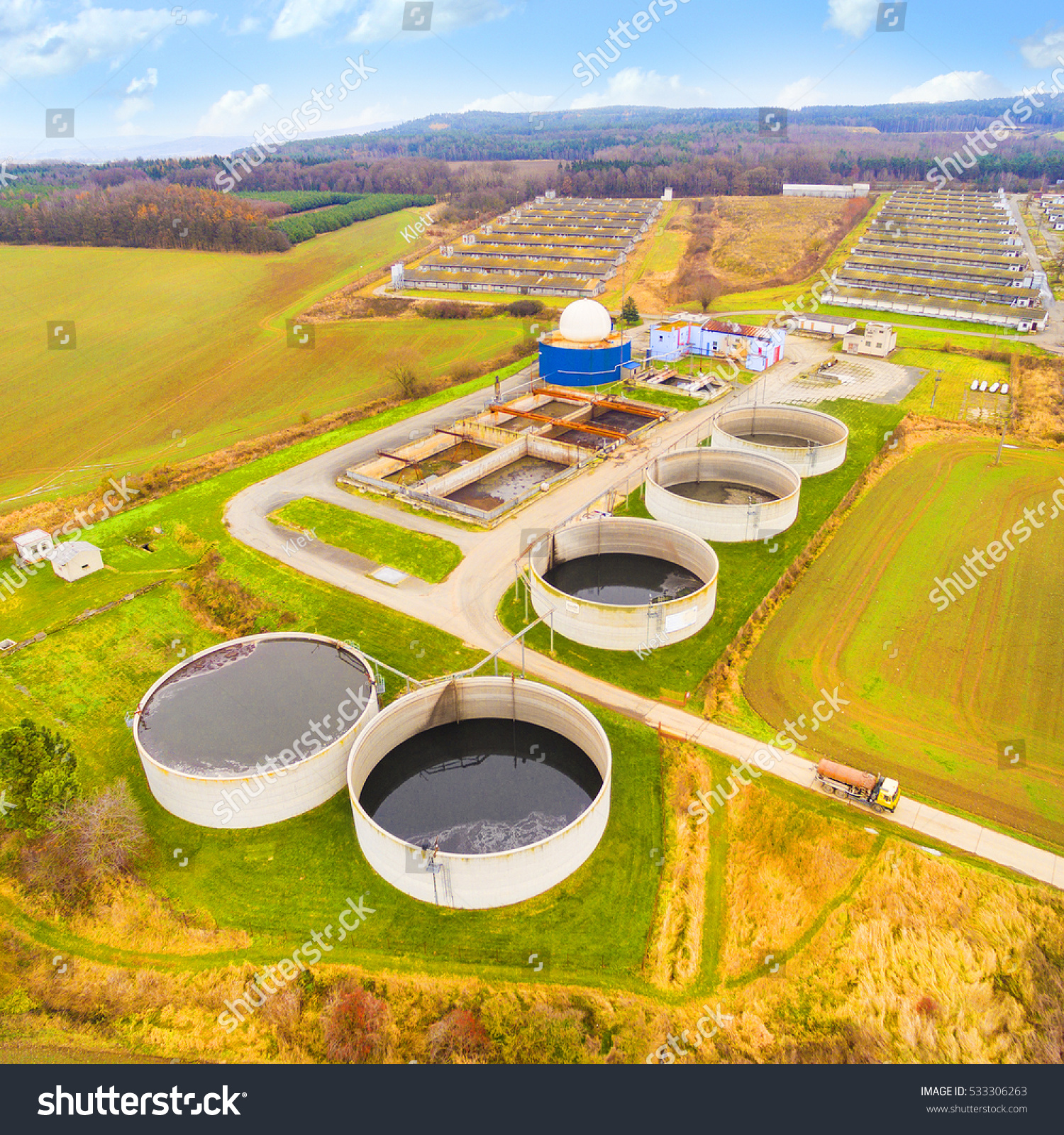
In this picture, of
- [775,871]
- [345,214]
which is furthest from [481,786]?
[345,214]

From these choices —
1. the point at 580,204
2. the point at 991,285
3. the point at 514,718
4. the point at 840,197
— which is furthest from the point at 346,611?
the point at 840,197

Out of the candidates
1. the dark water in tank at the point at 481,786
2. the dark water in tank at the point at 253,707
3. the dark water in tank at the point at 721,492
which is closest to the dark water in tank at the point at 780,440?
the dark water in tank at the point at 721,492

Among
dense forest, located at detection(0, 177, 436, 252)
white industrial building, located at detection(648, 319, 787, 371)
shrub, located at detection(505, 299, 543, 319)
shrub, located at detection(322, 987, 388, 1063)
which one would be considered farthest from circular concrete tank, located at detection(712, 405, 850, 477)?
dense forest, located at detection(0, 177, 436, 252)

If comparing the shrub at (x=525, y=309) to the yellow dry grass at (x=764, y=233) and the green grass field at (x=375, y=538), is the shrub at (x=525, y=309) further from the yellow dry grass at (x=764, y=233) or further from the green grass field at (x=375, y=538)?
the green grass field at (x=375, y=538)

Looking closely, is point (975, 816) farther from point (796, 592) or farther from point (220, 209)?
point (220, 209)
